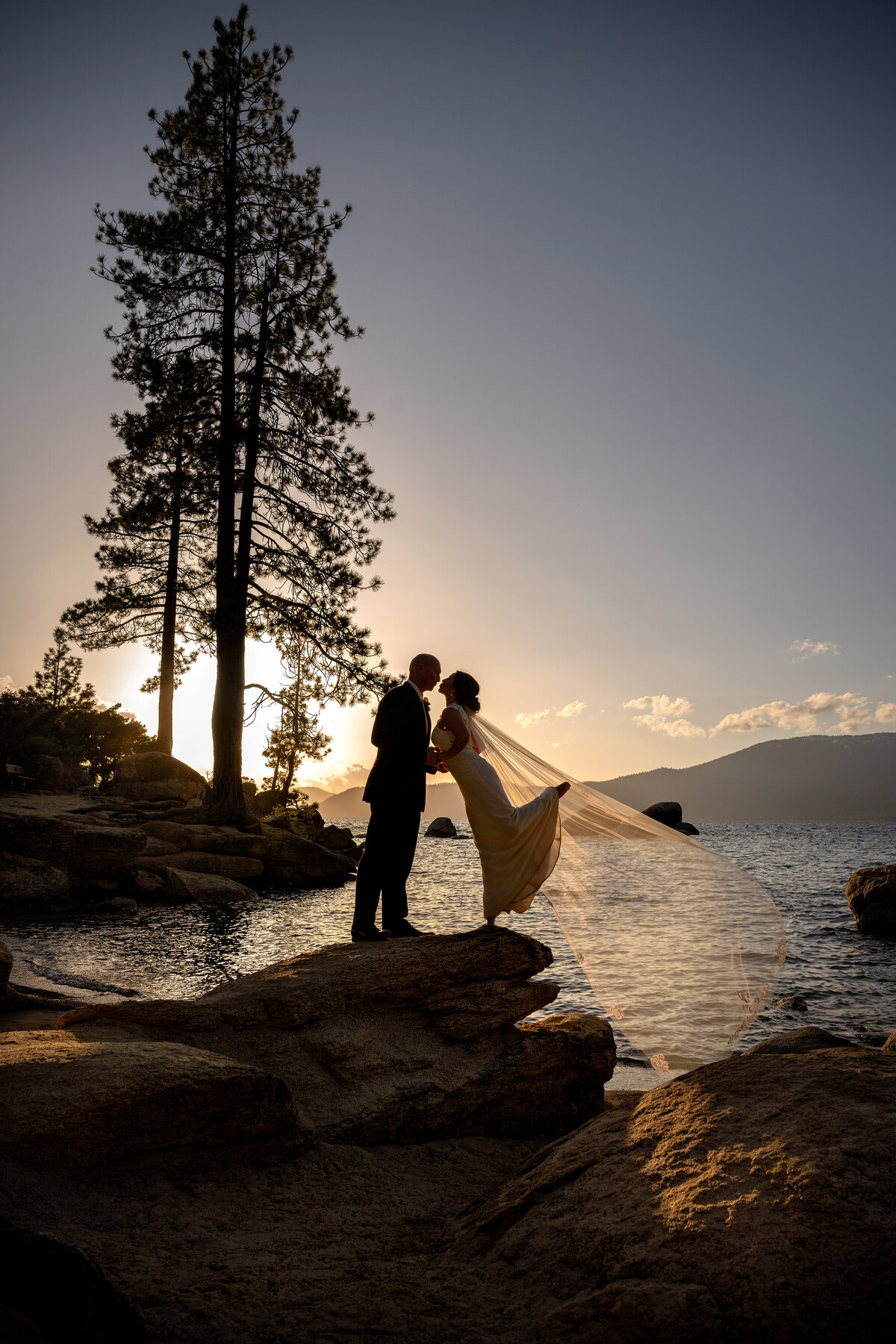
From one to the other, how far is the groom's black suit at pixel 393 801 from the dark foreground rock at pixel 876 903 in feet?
55.8

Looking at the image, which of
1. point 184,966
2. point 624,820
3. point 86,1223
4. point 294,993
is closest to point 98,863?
point 184,966

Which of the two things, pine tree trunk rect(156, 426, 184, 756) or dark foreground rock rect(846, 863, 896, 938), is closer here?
dark foreground rock rect(846, 863, 896, 938)

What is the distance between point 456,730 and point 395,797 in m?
0.87

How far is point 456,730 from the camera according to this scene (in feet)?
21.0

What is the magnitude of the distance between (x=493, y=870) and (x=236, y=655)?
1483 cm

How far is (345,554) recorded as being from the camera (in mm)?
19984

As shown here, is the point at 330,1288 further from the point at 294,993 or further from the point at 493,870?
the point at 493,870

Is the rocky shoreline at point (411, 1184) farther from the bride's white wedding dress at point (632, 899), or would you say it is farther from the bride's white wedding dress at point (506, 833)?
the bride's white wedding dress at point (506, 833)

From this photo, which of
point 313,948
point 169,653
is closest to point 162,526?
point 169,653

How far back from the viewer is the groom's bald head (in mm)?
6727

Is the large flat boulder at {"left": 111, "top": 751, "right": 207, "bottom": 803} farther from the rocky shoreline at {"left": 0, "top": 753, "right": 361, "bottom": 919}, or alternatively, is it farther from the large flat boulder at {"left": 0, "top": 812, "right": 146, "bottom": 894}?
the large flat boulder at {"left": 0, "top": 812, "right": 146, "bottom": 894}

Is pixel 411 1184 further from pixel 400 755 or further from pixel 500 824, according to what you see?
pixel 400 755

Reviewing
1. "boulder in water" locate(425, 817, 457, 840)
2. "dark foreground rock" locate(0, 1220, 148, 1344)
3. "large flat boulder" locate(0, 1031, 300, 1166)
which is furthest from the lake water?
"boulder in water" locate(425, 817, 457, 840)

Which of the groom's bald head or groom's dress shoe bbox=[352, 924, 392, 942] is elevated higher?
the groom's bald head
